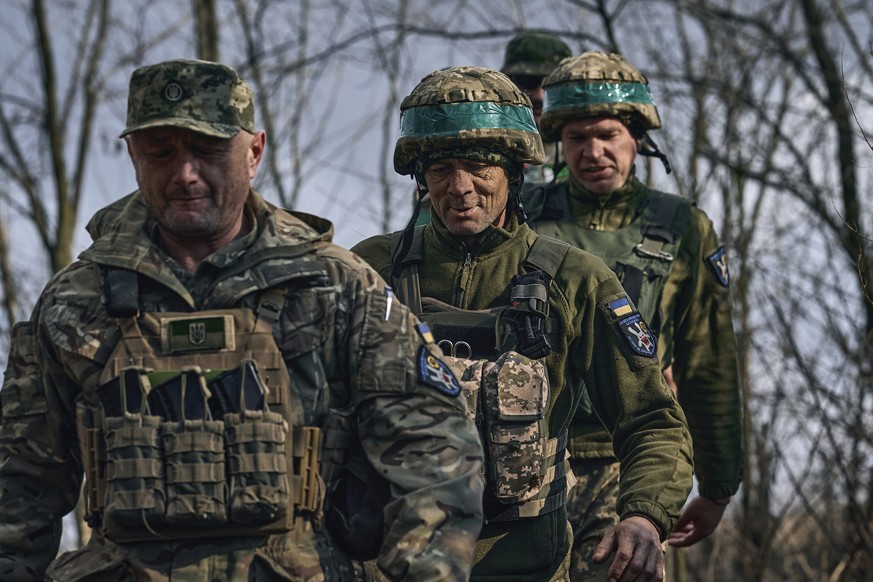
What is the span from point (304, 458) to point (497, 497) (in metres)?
1.28

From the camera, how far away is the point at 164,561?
439 centimetres

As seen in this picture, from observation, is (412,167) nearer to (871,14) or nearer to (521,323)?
(521,323)

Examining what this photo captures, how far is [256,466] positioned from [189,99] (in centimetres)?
89

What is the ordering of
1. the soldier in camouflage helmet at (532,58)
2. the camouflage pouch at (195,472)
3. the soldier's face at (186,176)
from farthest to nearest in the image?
the soldier in camouflage helmet at (532,58) → the soldier's face at (186,176) → the camouflage pouch at (195,472)

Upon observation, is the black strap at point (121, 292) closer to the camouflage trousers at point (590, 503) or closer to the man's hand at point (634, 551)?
the man's hand at point (634, 551)

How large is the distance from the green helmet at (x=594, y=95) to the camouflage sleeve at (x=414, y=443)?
2.90m

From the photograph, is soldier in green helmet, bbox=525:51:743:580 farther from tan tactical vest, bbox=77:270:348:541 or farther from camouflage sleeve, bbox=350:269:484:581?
tan tactical vest, bbox=77:270:348:541

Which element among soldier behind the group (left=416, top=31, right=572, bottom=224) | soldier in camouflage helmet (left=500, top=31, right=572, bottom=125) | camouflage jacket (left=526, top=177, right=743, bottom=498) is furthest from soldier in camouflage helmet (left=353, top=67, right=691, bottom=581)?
soldier in camouflage helmet (left=500, top=31, right=572, bottom=125)

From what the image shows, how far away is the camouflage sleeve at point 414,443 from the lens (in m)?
4.34

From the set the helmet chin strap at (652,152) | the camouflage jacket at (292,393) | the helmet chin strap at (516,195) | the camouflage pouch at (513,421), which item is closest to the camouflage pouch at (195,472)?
the camouflage jacket at (292,393)

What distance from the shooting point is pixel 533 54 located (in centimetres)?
896

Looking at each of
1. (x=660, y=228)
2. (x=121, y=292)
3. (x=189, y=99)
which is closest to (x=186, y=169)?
(x=189, y=99)

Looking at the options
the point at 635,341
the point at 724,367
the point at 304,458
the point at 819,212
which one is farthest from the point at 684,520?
the point at 819,212

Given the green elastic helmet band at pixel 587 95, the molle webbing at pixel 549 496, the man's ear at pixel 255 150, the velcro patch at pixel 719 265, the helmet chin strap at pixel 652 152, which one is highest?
the green elastic helmet band at pixel 587 95
